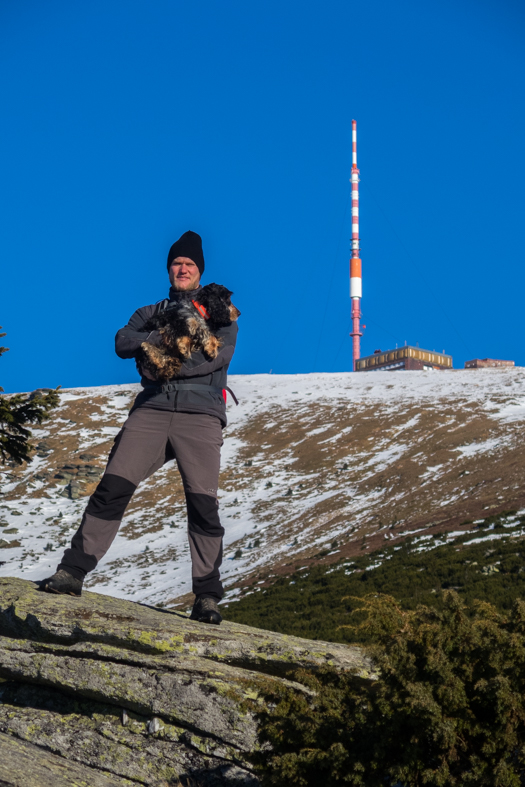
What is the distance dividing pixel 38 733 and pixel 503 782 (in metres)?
3.36

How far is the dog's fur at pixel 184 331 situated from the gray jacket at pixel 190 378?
0.07m

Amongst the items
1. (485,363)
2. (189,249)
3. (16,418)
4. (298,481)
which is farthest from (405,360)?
(189,249)

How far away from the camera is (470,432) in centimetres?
4303

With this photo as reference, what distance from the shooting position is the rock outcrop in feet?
15.9

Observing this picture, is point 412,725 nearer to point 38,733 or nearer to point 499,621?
point 499,621

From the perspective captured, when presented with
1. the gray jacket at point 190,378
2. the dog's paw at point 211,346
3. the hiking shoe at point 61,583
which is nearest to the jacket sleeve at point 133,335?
the gray jacket at point 190,378

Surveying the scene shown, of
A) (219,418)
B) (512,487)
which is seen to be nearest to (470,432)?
(512,487)

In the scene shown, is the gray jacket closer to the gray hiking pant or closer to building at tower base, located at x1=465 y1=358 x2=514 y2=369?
the gray hiking pant

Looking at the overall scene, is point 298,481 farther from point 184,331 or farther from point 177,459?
point 184,331

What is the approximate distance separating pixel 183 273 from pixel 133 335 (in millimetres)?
701

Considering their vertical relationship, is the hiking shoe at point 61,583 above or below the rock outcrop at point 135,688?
above

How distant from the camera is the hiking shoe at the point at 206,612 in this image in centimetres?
582

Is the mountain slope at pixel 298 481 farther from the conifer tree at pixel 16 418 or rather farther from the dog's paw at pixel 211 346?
the dog's paw at pixel 211 346

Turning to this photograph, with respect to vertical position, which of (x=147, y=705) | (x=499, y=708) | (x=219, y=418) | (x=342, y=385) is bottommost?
(x=147, y=705)
